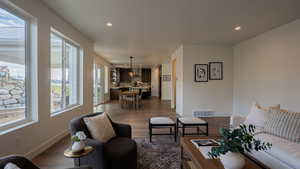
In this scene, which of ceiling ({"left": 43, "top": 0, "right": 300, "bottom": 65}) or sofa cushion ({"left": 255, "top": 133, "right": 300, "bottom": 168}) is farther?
ceiling ({"left": 43, "top": 0, "right": 300, "bottom": 65})

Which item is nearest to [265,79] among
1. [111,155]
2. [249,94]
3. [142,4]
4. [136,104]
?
[249,94]

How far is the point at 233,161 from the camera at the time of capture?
128cm

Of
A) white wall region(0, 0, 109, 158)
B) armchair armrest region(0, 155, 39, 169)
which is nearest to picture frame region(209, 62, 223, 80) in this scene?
white wall region(0, 0, 109, 158)

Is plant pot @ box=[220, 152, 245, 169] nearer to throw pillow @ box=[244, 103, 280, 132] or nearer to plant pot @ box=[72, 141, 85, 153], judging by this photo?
plant pot @ box=[72, 141, 85, 153]

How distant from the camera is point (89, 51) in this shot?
475 centimetres

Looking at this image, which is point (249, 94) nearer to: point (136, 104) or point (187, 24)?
point (187, 24)

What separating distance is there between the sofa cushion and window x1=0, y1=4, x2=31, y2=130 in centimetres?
366

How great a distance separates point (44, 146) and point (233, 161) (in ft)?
10.1

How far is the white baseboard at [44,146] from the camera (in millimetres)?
2359

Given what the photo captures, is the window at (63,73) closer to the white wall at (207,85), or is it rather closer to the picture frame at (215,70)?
the white wall at (207,85)

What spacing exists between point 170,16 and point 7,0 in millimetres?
2687

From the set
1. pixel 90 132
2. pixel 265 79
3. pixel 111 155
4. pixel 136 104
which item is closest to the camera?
pixel 111 155

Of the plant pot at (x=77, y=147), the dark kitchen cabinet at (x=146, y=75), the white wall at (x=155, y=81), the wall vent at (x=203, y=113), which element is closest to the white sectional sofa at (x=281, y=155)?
the plant pot at (x=77, y=147)

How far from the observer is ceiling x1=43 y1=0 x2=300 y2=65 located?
263 centimetres
